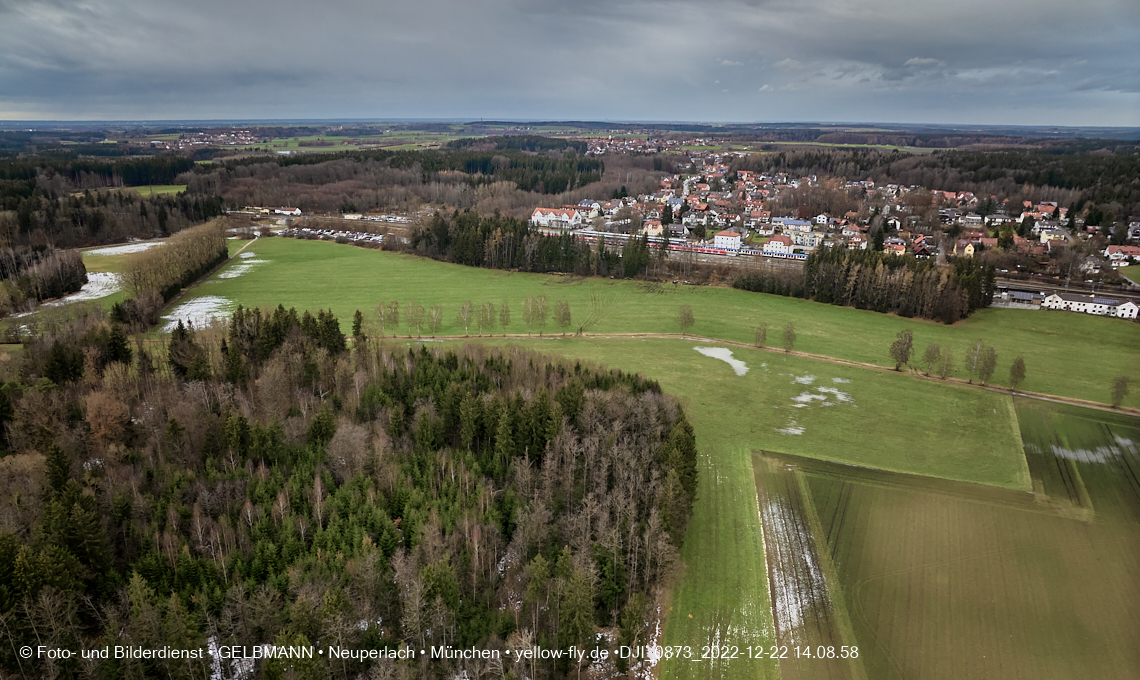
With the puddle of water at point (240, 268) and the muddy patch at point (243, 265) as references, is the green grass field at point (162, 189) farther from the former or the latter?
the puddle of water at point (240, 268)

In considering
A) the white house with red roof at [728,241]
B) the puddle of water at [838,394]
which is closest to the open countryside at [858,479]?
the puddle of water at [838,394]

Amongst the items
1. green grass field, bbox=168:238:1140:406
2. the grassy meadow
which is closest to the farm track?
the grassy meadow

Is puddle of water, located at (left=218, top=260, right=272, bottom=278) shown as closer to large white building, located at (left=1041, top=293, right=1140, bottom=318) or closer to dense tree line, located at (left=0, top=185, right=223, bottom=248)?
dense tree line, located at (left=0, top=185, right=223, bottom=248)

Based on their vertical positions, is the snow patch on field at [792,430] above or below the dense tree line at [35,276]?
below

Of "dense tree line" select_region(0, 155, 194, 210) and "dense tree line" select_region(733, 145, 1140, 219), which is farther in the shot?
"dense tree line" select_region(733, 145, 1140, 219)

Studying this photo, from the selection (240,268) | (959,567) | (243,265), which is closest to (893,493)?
(959,567)

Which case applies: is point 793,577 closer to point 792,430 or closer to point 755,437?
point 755,437

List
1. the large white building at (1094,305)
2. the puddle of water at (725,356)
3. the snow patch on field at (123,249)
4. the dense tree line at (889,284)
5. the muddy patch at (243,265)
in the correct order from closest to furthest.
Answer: the puddle of water at (725,356) < the dense tree line at (889,284) < the large white building at (1094,305) < the muddy patch at (243,265) < the snow patch on field at (123,249)
